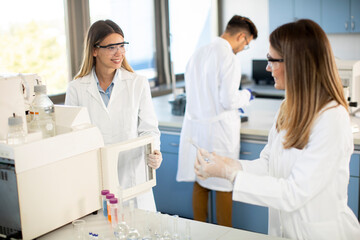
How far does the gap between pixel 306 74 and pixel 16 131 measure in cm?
97

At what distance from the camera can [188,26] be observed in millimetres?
5484

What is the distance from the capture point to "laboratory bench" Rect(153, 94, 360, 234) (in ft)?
10.1

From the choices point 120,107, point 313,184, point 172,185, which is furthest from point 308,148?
point 172,185

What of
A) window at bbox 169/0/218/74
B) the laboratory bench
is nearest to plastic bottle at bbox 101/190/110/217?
the laboratory bench

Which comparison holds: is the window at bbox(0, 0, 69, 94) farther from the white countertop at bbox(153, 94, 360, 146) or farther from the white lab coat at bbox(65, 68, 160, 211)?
the white lab coat at bbox(65, 68, 160, 211)

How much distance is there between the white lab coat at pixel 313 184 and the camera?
4.84ft

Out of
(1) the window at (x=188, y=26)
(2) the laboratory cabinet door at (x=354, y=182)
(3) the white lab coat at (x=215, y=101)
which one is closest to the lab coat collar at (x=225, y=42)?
(3) the white lab coat at (x=215, y=101)

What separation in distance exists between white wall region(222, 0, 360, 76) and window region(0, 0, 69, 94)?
8.68 ft

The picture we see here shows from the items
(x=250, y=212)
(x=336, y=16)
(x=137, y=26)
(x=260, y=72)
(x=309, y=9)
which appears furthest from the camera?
(x=260, y=72)

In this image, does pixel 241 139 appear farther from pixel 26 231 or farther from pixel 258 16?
pixel 258 16

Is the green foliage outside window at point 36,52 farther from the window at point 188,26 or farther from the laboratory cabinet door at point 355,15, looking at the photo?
the laboratory cabinet door at point 355,15

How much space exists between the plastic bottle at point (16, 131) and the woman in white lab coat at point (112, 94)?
2.37 feet

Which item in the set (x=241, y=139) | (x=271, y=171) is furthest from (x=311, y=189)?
(x=241, y=139)

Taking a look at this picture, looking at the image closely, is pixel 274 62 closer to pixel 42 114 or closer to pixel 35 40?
pixel 42 114
